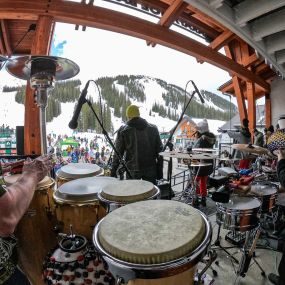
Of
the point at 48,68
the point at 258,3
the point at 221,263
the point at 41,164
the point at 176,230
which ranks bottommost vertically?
the point at 221,263

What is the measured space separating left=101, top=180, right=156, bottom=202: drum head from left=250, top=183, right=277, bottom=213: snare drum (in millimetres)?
1291

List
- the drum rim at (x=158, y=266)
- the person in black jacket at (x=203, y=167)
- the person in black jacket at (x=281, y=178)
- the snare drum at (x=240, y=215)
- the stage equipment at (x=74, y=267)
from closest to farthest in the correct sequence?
the drum rim at (x=158, y=266) → the stage equipment at (x=74, y=267) → the person in black jacket at (x=281, y=178) → the snare drum at (x=240, y=215) → the person in black jacket at (x=203, y=167)

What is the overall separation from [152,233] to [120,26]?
13.8 feet

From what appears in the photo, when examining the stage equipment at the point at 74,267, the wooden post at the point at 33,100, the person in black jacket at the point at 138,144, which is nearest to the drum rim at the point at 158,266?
the stage equipment at the point at 74,267

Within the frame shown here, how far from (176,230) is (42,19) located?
3.90 m

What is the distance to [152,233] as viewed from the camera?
956mm

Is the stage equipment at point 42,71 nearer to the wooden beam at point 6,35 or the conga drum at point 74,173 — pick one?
the conga drum at point 74,173

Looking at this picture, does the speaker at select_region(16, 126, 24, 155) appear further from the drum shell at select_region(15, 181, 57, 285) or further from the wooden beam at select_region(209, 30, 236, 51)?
the wooden beam at select_region(209, 30, 236, 51)

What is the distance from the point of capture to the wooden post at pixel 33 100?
350cm

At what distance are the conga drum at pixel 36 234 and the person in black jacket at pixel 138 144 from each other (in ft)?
4.37

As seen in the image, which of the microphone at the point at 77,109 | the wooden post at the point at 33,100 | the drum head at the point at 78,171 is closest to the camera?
the microphone at the point at 77,109

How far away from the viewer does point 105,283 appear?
1221 mm

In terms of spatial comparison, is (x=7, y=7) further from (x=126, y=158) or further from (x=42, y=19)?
(x=126, y=158)

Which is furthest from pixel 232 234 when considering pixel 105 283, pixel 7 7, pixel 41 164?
pixel 7 7
